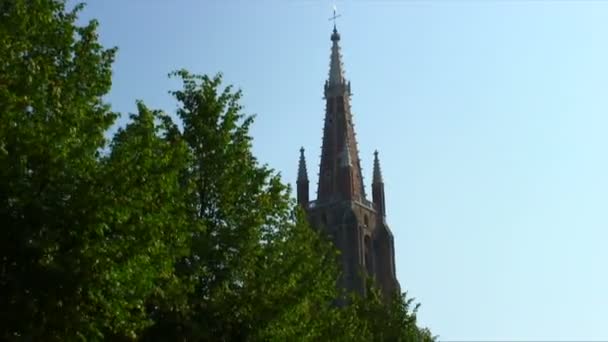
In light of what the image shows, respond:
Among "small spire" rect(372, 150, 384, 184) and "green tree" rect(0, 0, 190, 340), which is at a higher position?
"small spire" rect(372, 150, 384, 184)

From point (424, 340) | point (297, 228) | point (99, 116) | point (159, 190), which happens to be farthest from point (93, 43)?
point (424, 340)

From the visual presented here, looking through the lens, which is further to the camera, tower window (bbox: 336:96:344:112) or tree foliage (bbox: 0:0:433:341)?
tower window (bbox: 336:96:344:112)

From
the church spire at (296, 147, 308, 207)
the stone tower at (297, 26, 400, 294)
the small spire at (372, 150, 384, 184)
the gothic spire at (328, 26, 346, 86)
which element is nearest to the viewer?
the stone tower at (297, 26, 400, 294)

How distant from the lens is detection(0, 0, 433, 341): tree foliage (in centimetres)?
1514

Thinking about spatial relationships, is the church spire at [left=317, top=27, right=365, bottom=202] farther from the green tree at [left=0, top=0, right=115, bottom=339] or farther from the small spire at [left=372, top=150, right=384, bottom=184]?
the green tree at [left=0, top=0, right=115, bottom=339]

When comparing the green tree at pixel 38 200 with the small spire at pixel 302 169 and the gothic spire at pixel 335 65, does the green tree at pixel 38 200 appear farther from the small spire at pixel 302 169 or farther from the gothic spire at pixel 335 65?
the gothic spire at pixel 335 65

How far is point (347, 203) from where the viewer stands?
290 feet

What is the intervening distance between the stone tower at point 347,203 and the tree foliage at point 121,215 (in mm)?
60994

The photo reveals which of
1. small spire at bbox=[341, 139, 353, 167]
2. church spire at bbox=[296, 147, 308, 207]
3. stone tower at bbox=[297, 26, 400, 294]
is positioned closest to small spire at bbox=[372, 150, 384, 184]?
stone tower at bbox=[297, 26, 400, 294]

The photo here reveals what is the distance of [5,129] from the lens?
49.9 feet

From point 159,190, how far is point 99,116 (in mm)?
1770

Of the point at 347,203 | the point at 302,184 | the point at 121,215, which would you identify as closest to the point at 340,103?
the point at 302,184

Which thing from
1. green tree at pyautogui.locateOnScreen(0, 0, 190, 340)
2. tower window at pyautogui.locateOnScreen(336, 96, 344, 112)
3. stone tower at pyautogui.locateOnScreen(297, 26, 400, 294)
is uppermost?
tower window at pyautogui.locateOnScreen(336, 96, 344, 112)

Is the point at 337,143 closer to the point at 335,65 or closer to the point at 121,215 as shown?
the point at 335,65
